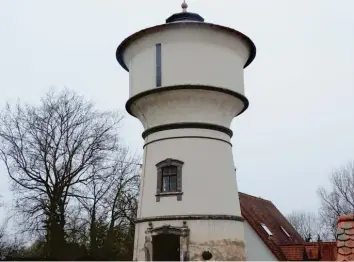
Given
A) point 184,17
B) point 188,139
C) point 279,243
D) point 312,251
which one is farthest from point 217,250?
point 279,243

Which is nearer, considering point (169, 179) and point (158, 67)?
point (169, 179)

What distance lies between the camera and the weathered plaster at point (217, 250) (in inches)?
539

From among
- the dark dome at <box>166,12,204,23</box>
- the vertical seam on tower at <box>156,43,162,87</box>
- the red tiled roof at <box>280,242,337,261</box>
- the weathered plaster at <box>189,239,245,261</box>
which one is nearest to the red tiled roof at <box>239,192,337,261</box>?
the red tiled roof at <box>280,242,337,261</box>

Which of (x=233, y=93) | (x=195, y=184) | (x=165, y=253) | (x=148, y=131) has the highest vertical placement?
(x=233, y=93)

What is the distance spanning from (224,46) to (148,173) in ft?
16.0

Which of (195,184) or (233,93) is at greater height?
(233,93)

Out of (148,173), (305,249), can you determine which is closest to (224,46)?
(148,173)

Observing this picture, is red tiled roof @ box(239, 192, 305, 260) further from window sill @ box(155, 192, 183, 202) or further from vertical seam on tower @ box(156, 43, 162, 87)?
vertical seam on tower @ box(156, 43, 162, 87)

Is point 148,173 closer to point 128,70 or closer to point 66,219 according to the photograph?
point 128,70

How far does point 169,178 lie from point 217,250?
8.70 feet

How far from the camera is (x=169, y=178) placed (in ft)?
47.5

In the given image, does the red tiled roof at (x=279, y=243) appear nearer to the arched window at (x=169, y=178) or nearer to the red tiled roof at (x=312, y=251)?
Answer: the red tiled roof at (x=312, y=251)

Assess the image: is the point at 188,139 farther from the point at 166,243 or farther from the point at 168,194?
the point at 166,243

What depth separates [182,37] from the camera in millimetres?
14789
